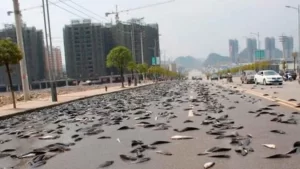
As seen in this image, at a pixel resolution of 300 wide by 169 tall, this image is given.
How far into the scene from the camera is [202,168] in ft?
20.9

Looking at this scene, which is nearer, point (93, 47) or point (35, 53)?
point (35, 53)

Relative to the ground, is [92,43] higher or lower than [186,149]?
higher

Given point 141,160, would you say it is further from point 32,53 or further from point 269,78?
point 32,53

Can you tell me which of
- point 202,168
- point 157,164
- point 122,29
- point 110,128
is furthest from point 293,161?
point 122,29

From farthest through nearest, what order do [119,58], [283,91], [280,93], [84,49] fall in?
[84,49]
[119,58]
[283,91]
[280,93]

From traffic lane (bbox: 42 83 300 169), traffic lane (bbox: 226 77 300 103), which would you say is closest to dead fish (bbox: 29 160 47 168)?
traffic lane (bbox: 42 83 300 169)

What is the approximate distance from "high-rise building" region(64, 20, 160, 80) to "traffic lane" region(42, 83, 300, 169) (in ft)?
274

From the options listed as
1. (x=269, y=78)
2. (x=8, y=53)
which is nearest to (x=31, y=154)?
(x=8, y=53)

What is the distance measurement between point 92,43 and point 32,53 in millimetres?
14911

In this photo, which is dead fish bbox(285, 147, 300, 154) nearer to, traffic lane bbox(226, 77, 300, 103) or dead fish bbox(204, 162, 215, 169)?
dead fish bbox(204, 162, 215, 169)

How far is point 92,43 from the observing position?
104 meters

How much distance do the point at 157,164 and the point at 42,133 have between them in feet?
19.2

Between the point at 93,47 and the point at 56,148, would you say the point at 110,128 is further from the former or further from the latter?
the point at 93,47

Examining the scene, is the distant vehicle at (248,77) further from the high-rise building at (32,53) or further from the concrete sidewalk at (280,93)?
the high-rise building at (32,53)
